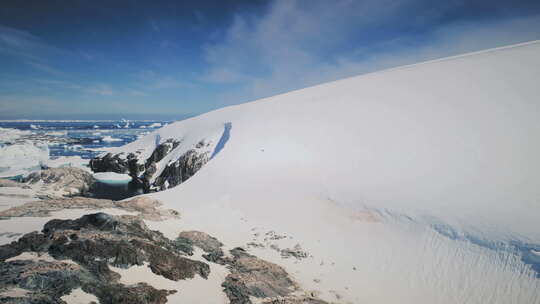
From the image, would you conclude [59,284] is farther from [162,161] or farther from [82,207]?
[162,161]

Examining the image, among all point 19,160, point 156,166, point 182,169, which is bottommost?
point 19,160

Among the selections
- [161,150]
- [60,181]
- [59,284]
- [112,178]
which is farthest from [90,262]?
[112,178]

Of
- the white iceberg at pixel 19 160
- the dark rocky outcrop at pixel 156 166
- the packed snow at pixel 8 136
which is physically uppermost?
the dark rocky outcrop at pixel 156 166

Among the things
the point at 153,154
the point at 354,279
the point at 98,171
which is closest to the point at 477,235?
the point at 354,279

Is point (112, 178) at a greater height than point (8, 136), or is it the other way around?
point (112, 178)

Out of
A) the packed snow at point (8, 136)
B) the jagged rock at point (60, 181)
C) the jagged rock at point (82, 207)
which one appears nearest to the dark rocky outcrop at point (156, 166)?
the jagged rock at point (60, 181)

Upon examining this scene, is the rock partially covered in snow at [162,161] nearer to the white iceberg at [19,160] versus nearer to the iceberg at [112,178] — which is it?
the iceberg at [112,178]

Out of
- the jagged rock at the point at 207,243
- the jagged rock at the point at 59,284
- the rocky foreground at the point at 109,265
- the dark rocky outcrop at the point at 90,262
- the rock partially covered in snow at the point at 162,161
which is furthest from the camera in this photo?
the rock partially covered in snow at the point at 162,161
